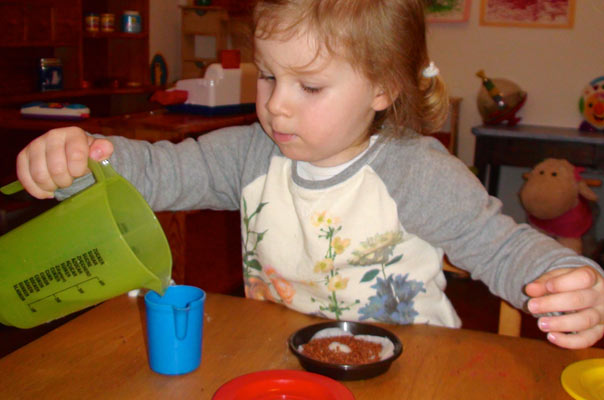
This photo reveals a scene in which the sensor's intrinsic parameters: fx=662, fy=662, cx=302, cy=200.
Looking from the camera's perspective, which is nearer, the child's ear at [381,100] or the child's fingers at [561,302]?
the child's fingers at [561,302]

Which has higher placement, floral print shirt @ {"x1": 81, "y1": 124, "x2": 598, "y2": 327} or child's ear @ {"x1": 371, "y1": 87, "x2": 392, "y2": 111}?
child's ear @ {"x1": 371, "y1": 87, "x2": 392, "y2": 111}

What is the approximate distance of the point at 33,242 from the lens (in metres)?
0.75

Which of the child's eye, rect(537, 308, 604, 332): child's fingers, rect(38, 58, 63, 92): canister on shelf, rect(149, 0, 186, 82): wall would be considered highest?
rect(149, 0, 186, 82): wall

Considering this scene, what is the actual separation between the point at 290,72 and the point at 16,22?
120 inches

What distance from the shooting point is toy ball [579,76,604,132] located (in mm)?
3678

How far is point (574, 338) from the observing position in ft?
2.72

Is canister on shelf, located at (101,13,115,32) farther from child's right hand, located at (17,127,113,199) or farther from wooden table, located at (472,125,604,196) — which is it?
child's right hand, located at (17,127,113,199)

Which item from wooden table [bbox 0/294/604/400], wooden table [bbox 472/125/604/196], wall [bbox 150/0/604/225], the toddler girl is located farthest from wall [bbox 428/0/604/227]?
wooden table [bbox 0/294/604/400]

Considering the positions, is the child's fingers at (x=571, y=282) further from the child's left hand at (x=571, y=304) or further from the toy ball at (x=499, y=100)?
the toy ball at (x=499, y=100)

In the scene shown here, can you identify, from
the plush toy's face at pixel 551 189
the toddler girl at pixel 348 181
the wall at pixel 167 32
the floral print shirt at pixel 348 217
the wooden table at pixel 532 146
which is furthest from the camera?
the wall at pixel 167 32

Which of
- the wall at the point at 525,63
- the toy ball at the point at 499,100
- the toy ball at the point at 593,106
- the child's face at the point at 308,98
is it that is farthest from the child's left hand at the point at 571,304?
the wall at the point at 525,63

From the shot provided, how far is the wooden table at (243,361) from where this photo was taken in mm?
808

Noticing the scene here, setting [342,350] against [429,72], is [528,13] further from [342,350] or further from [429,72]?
[342,350]

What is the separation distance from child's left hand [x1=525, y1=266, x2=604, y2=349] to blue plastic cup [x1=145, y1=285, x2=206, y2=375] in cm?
42
